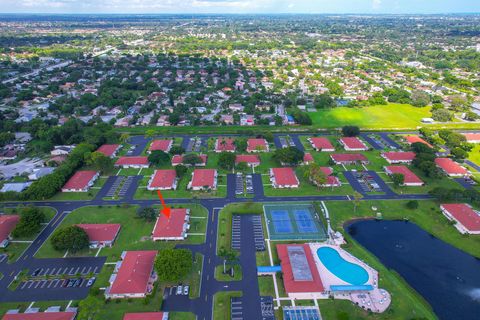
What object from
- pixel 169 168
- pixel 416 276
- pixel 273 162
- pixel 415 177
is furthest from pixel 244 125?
pixel 416 276

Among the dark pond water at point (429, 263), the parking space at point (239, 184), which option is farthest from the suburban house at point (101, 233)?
the dark pond water at point (429, 263)

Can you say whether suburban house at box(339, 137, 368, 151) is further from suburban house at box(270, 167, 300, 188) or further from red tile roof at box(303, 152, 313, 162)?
suburban house at box(270, 167, 300, 188)

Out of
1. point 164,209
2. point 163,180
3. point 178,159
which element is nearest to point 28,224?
point 164,209

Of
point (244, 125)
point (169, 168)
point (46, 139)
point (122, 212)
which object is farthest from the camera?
point (244, 125)

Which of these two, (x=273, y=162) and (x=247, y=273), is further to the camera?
(x=273, y=162)

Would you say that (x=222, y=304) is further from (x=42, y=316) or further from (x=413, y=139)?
(x=413, y=139)

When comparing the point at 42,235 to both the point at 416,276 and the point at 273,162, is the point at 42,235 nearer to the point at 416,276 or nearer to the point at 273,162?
the point at 273,162

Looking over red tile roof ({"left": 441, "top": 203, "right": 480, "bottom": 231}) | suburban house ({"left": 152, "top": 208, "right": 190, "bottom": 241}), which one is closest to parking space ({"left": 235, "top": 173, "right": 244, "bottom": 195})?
suburban house ({"left": 152, "top": 208, "right": 190, "bottom": 241})
